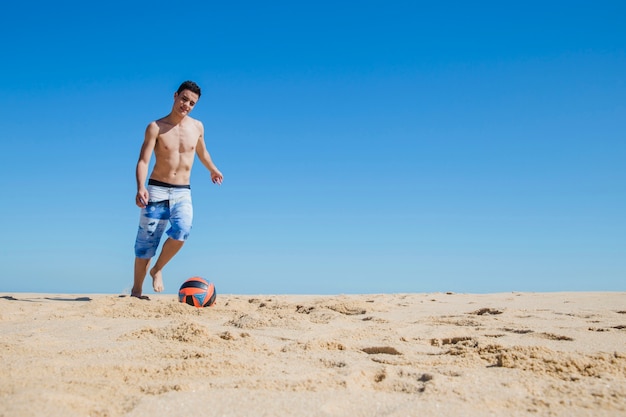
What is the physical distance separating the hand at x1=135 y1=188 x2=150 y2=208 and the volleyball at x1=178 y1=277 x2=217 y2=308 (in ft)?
3.84

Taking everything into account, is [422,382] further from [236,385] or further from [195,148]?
[195,148]

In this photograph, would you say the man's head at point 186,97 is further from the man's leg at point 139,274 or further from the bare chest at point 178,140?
the man's leg at point 139,274

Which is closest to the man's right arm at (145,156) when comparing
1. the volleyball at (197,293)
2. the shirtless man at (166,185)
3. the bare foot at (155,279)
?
the shirtless man at (166,185)

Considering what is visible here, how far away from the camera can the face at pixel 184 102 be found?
19.1 ft

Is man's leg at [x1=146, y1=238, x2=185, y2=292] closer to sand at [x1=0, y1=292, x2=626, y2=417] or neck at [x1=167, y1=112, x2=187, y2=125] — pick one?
neck at [x1=167, y1=112, x2=187, y2=125]

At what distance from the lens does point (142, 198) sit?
561cm

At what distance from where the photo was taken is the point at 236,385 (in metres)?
1.99

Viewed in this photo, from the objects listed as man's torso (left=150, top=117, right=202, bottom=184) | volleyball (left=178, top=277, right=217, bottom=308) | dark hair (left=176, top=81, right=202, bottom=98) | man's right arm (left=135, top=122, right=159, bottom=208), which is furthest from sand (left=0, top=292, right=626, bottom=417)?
dark hair (left=176, top=81, right=202, bottom=98)

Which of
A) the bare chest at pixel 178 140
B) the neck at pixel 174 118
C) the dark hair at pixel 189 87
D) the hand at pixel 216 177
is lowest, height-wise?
the hand at pixel 216 177

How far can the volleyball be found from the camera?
196 inches

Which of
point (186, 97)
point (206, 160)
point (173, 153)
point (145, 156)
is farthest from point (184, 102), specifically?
point (206, 160)

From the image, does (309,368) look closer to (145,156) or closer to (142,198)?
(142,198)

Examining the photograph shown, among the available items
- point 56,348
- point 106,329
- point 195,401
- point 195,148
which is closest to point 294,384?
point 195,401

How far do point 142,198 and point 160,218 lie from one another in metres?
0.38
